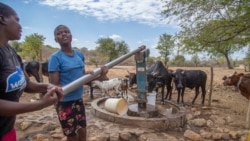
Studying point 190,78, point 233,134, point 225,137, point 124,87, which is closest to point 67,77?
point 225,137

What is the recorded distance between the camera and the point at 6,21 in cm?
180

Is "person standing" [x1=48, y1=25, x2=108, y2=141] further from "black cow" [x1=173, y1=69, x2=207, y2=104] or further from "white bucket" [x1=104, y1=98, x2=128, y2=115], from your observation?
"black cow" [x1=173, y1=69, x2=207, y2=104]

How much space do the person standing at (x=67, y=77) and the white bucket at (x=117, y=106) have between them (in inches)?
127

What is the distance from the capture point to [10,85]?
1.69 m

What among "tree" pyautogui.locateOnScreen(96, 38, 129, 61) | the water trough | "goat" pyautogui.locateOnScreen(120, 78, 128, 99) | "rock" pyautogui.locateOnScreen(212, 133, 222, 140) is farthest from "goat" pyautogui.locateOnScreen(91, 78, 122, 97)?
"tree" pyautogui.locateOnScreen(96, 38, 129, 61)

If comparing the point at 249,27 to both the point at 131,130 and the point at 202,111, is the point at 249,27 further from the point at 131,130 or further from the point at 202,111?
the point at 131,130

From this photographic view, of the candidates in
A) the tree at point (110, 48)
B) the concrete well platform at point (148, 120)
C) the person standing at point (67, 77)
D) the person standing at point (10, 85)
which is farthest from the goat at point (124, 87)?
the tree at point (110, 48)

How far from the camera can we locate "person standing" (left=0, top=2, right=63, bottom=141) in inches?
62.4

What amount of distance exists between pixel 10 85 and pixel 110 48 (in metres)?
34.5

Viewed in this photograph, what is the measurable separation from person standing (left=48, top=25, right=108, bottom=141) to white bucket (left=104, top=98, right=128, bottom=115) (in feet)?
10.6

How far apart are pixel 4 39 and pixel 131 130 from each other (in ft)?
13.7

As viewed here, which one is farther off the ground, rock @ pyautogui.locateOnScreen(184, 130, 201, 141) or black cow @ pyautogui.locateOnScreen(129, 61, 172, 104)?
black cow @ pyautogui.locateOnScreen(129, 61, 172, 104)

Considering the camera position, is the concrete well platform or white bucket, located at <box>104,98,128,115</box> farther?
white bucket, located at <box>104,98,128,115</box>

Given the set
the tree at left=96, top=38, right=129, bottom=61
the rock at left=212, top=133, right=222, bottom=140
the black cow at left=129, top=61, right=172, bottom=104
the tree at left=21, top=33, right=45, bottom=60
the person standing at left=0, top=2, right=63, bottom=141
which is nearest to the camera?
the person standing at left=0, top=2, right=63, bottom=141
